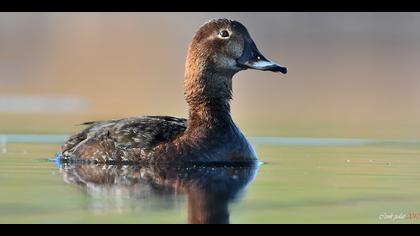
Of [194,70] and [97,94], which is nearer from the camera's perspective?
[194,70]

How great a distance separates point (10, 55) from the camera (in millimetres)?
27250

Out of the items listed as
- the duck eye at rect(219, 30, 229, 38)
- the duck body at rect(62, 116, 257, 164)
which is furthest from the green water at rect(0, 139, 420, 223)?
the duck eye at rect(219, 30, 229, 38)

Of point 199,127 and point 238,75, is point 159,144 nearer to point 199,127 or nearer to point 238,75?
point 199,127

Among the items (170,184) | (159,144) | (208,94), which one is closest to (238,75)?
(208,94)

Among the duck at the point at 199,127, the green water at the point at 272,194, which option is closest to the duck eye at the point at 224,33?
the duck at the point at 199,127

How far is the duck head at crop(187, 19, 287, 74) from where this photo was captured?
38.6ft

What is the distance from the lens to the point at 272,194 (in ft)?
30.0

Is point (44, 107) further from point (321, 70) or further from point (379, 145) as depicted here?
point (321, 70)

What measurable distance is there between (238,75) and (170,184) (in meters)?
18.4

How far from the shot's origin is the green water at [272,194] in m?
7.92
